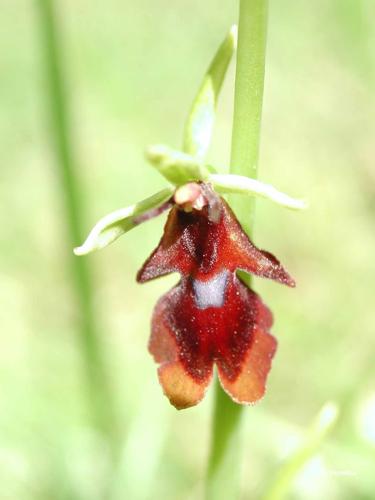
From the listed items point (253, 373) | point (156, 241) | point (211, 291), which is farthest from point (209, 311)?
point (156, 241)

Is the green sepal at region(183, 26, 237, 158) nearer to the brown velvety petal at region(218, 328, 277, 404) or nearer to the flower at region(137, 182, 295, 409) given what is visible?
the flower at region(137, 182, 295, 409)

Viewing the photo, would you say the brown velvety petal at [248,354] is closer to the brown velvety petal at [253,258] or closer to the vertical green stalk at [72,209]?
the brown velvety petal at [253,258]

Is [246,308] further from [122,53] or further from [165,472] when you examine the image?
[122,53]

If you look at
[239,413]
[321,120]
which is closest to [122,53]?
[321,120]

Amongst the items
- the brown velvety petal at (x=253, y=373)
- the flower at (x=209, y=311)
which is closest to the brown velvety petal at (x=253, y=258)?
the flower at (x=209, y=311)

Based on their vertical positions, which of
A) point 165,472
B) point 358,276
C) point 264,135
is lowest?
point 165,472

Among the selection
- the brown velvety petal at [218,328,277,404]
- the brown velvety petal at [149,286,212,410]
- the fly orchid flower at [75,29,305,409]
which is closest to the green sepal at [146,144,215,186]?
the fly orchid flower at [75,29,305,409]
